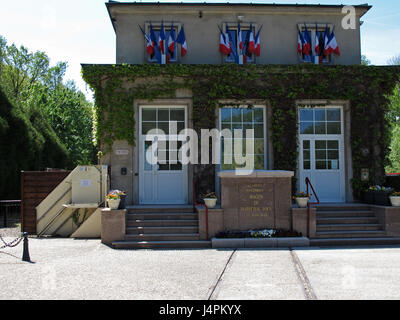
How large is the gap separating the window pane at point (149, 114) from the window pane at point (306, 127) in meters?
5.05

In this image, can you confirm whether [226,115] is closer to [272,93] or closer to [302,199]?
[272,93]

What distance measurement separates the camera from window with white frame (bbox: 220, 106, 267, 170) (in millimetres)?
13055

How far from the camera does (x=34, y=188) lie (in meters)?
11.8

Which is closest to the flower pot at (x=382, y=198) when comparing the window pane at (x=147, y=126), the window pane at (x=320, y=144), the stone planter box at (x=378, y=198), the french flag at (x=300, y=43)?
the stone planter box at (x=378, y=198)

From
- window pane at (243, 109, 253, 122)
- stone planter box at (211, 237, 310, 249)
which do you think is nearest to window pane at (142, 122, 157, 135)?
window pane at (243, 109, 253, 122)

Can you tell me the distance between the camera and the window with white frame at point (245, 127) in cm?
1305

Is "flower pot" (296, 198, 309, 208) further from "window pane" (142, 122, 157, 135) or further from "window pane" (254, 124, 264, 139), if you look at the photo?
"window pane" (142, 122, 157, 135)

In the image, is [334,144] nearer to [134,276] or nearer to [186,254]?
[186,254]

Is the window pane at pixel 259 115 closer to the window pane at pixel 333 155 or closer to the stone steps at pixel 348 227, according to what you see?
the window pane at pixel 333 155

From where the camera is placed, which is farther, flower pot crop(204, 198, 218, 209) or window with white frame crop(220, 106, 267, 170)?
window with white frame crop(220, 106, 267, 170)

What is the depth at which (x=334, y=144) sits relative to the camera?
1330 cm

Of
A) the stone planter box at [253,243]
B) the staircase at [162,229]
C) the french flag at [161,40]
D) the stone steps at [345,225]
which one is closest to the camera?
the stone planter box at [253,243]

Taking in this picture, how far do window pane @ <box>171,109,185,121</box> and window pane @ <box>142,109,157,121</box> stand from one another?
60 centimetres

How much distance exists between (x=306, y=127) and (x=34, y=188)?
29.8 ft
